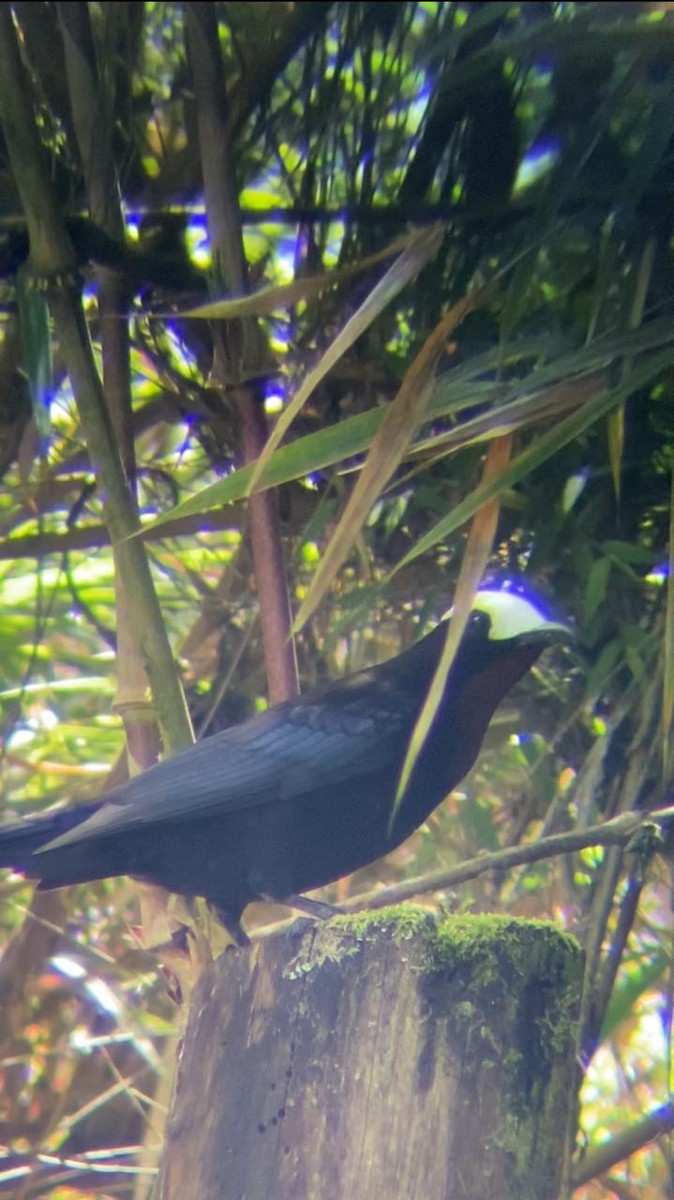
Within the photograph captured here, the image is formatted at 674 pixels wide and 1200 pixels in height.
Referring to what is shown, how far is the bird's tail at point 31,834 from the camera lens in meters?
2.28

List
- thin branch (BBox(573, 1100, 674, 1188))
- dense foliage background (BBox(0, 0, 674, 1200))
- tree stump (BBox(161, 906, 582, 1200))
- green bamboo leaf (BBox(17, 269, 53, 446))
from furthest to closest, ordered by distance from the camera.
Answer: thin branch (BBox(573, 1100, 674, 1188))
green bamboo leaf (BBox(17, 269, 53, 446))
dense foliage background (BBox(0, 0, 674, 1200))
tree stump (BBox(161, 906, 582, 1200))

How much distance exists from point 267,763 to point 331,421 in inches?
28.4

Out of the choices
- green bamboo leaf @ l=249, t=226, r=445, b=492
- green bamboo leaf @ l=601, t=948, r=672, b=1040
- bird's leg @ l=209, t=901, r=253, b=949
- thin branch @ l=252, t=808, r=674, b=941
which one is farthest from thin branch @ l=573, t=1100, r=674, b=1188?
green bamboo leaf @ l=249, t=226, r=445, b=492

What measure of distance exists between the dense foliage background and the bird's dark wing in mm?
→ 110

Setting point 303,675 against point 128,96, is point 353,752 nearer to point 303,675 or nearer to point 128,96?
point 303,675

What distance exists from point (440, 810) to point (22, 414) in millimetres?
1335

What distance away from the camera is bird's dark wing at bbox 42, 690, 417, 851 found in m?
2.27

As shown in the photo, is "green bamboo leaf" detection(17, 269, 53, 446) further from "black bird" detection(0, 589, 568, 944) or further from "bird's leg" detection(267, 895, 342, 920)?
"bird's leg" detection(267, 895, 342, 920)

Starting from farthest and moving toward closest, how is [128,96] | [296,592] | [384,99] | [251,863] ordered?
[296,592] < [251,863] < [128,96] < [384,99]

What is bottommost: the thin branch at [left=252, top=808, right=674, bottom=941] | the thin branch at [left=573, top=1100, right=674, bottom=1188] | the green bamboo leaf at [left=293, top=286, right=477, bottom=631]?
the thin branch at [left=573, top=1100, right=674, bottom=1188]

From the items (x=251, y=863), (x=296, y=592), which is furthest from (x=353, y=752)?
(x=296, y=592)

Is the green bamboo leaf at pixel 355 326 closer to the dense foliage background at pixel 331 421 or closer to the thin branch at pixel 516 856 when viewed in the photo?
the dense foliage background at pixel 331 421

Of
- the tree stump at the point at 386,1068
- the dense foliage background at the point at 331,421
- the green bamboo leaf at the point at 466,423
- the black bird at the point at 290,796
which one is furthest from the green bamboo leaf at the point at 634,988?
the green bamboo leaf at the point at 466,423

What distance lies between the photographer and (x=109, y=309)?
8.02 ft
